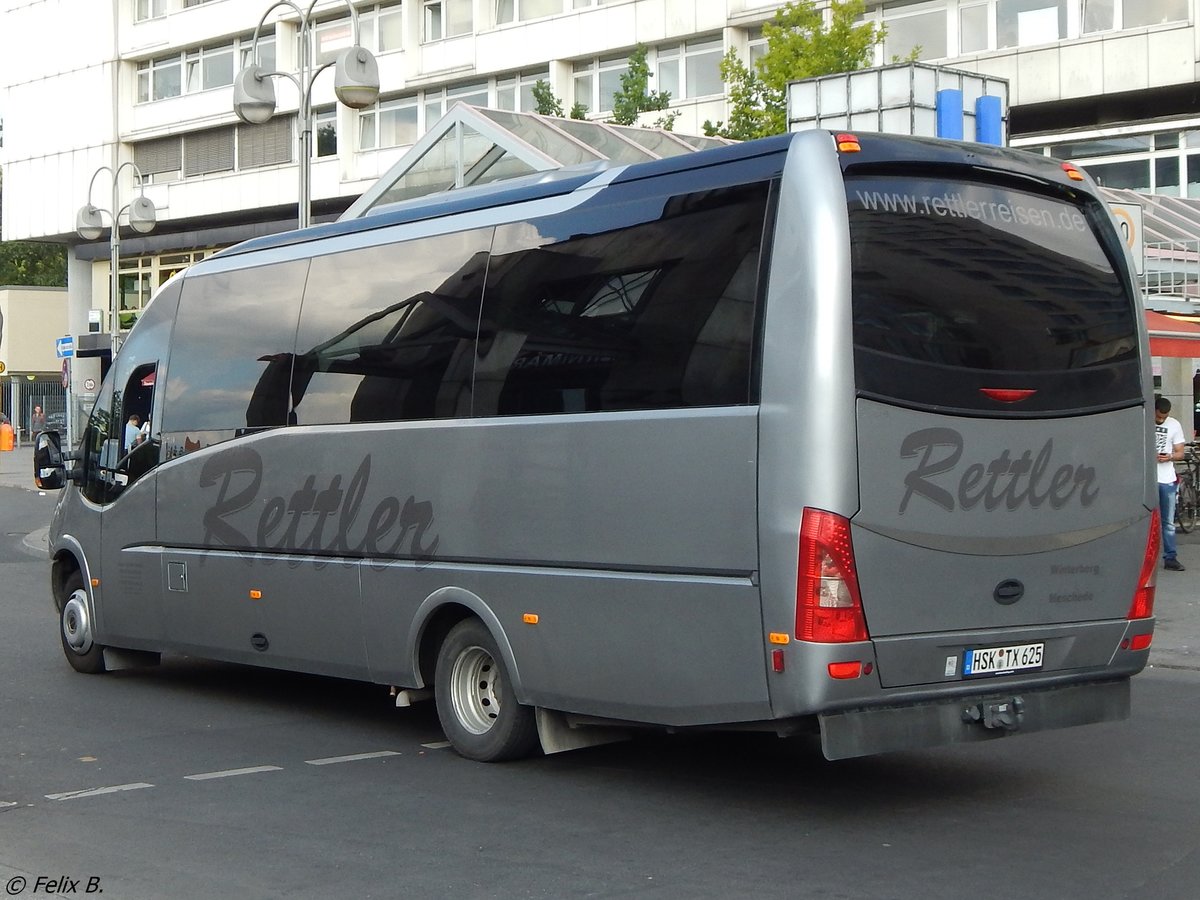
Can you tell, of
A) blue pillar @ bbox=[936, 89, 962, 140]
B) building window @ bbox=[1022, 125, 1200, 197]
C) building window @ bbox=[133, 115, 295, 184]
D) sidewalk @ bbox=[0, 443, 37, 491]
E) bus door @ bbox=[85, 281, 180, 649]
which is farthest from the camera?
building window @ bbox=[133, 115, 295, 184]

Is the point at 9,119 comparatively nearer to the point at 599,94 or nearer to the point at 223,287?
the point at 599,94

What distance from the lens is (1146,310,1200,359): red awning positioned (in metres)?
18.0

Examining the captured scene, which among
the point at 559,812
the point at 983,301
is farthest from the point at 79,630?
the point at 983,301

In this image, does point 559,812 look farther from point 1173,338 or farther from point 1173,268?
point 1173,268

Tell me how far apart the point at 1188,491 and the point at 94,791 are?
18.2 metres

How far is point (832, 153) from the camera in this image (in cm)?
717

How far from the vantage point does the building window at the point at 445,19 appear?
49.0m

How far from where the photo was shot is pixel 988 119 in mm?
18375

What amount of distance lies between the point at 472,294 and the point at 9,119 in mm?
58005

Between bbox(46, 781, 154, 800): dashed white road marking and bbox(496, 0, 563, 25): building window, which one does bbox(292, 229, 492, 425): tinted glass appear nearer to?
bbox(46, 781, 154, 800): dashed white road marking

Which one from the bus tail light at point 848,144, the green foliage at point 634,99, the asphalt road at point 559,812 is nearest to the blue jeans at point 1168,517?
the asphalt road at point 559,812

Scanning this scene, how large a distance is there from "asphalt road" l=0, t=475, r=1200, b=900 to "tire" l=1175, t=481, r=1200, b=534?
1259 cm

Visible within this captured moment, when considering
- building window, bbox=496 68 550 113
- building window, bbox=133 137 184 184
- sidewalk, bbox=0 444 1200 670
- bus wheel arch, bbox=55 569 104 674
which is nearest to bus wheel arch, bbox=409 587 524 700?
bus wheel arch, bbox=55 569 104 674

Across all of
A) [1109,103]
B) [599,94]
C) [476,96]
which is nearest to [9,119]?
[476,96]
